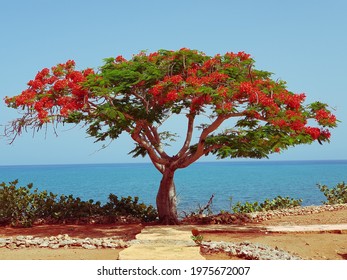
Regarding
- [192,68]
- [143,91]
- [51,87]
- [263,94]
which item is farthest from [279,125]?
[51,87]

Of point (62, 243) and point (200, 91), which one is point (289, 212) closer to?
point (200, 91)

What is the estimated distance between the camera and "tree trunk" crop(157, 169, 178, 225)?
15.1 metres

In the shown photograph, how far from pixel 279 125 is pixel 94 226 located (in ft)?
21.1

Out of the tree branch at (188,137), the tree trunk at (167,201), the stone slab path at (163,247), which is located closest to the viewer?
the stone slab path at (163,247)

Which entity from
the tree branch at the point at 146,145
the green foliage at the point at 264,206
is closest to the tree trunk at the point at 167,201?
the tree branch at the point at 146,145

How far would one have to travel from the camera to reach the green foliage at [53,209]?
15.9 metres

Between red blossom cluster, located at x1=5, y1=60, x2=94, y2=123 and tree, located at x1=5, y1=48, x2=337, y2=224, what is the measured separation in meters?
0.03

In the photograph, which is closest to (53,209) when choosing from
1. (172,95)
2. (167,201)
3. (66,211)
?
(66,211)

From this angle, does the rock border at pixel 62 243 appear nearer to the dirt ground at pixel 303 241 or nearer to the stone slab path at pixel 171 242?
the stone slab path at pixel 171 242

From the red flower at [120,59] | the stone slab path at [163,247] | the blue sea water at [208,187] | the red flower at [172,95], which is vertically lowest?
the blue sea water at [208,187]

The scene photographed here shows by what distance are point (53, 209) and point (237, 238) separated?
Answer: 6.73 m

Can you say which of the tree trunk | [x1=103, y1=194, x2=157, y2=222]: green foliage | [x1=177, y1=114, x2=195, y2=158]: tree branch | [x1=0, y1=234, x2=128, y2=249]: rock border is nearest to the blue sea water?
[x1=103, y1=194, x2=157, y2=222]: green foliage

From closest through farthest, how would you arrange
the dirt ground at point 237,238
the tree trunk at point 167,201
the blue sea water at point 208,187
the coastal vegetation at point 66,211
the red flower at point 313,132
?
1. the dirt ground at point 237,238
2. the red flower at point 313,132
3. the tree trunk at point 167,201
4. the coastal vegetation at point 66,211
5. the blue sea water at point 208,187

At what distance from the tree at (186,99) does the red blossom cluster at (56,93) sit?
0.03m
